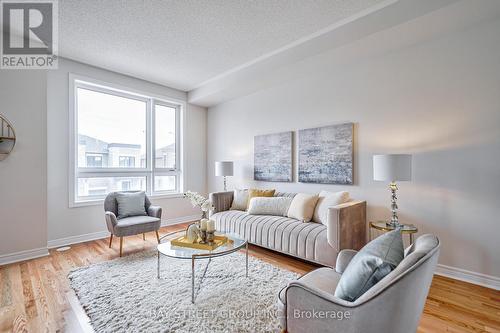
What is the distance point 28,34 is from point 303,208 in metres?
4.08

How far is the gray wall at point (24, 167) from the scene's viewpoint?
2789 millimetres

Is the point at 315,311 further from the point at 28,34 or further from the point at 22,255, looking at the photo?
the point at 28,34

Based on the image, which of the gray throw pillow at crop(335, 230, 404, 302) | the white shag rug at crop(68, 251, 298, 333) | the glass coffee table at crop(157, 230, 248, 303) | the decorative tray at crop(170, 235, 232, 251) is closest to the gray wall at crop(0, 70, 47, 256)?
the white shag rug at crop(68, 251, 298, 333)

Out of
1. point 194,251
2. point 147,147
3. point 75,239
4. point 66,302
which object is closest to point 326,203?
point 194,251

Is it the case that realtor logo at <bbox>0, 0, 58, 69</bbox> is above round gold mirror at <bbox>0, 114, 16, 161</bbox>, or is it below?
above

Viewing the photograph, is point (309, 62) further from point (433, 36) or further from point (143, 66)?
point (143, 66)

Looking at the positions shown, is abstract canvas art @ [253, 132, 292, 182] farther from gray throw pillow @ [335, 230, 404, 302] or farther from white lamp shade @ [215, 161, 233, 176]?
gray throw pillow @ [335, 230, 404, 302]

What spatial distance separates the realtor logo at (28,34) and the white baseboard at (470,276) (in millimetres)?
4841

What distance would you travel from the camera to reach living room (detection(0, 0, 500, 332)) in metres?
1.74

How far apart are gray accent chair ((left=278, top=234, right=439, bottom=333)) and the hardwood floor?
991 millimetres

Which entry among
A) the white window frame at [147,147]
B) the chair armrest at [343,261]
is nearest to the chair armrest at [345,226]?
the chair armrest at [343,261]

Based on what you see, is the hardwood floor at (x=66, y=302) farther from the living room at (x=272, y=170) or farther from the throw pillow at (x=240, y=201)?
the throw pillow at (x=240, y=201)

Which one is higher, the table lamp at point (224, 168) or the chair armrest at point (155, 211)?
the table lamp at point (224, 168)

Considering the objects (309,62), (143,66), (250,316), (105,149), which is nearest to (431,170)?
(309,62)
